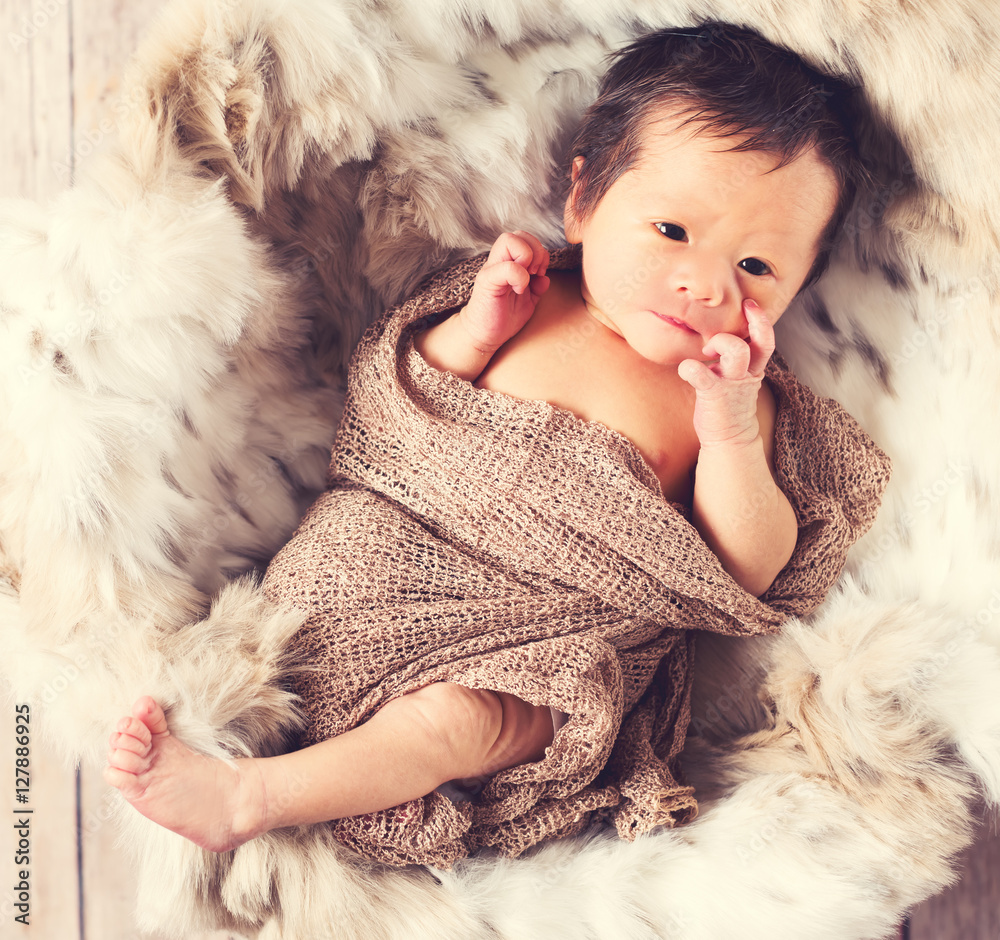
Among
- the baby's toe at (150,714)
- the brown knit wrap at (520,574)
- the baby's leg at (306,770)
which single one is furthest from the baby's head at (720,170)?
the baby's toe at (150,714)

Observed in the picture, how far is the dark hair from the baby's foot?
0.72 meters

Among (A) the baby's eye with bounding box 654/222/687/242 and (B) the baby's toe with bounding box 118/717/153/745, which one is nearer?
(B) the baby's toe with bounding box 118/717/153/745

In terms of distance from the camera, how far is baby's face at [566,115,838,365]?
845mm

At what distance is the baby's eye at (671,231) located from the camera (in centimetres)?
86

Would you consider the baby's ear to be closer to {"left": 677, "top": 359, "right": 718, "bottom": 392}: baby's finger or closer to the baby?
the baby

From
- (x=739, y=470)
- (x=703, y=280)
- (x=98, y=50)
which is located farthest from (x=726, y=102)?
(x=98, y=50)

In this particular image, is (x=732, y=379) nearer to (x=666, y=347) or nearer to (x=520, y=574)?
(x=666, y=347)

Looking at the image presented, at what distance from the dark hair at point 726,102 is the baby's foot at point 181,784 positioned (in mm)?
721

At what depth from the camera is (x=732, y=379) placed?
86 centimetres

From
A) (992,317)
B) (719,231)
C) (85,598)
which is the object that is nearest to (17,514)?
(85,598)

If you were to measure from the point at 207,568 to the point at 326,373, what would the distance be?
1.03 feet

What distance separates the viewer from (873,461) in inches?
38.4

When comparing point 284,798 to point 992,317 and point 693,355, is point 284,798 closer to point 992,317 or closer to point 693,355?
point 693,355

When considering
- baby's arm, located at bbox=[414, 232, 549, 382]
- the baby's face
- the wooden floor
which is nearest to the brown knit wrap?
baby's arm, located at bbox=[414, 232, 549, 382]
